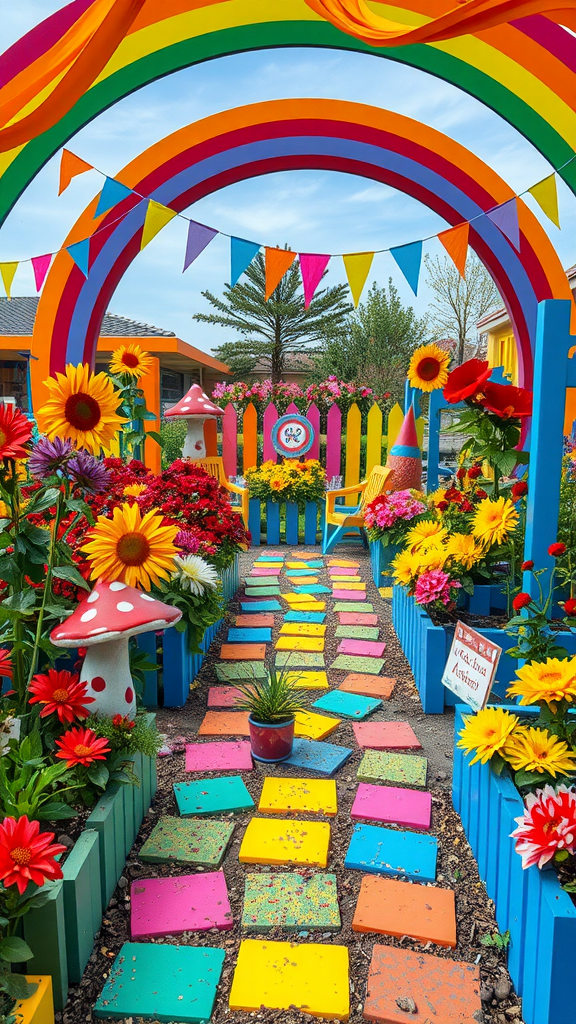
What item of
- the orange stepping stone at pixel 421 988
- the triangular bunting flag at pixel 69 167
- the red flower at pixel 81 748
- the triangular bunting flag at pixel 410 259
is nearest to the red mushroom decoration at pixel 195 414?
the triangular bunting flag at pixel 69 167

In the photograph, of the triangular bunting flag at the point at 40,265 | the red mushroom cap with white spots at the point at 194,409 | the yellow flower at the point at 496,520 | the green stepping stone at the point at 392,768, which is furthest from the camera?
the red mushroom cap with white spots at the point at 194,409

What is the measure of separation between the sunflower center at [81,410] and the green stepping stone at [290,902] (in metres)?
1.39

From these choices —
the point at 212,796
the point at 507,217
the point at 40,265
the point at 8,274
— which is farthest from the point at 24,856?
the point at 8,274

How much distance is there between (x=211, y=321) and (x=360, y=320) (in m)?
5.16

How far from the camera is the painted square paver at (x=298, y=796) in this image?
A: 224 centimetres

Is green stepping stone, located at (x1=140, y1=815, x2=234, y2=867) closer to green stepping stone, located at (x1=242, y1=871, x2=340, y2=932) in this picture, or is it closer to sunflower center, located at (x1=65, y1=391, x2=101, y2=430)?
green stepping stone, located at (x1=242, y1=871, x2=340, y2=932)

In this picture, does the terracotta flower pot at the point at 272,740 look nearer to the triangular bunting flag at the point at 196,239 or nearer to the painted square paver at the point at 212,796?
the painted square paver at the point at 212,796

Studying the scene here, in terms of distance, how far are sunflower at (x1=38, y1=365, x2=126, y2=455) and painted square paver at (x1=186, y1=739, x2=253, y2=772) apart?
4.54 feet

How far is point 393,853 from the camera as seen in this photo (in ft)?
6.61

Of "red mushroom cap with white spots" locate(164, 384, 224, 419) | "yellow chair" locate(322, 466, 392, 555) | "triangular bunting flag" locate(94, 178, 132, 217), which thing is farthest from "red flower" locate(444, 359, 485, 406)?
"red mushroom cap with white spots" locate(164, 384, 224, 419)

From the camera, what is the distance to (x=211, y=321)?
74.4 feet

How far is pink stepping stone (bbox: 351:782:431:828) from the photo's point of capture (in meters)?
2.19

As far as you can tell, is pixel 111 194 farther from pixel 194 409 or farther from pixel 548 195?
pixel 548 195

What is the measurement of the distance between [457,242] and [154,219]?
236 centimetres
